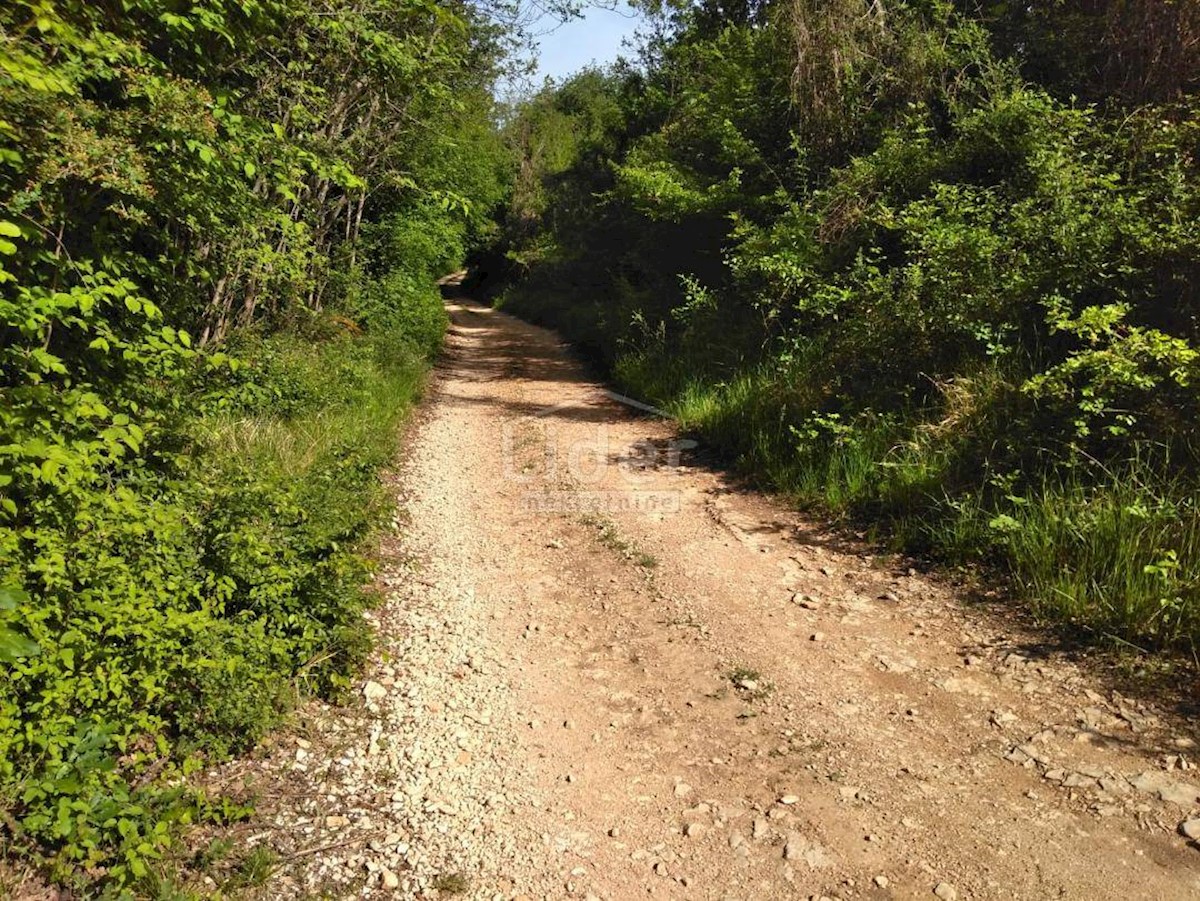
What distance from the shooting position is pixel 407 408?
34.9 feet

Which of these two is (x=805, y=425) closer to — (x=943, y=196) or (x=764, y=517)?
(x=764, y=517)

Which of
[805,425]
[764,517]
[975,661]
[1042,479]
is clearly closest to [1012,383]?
[1042,479]

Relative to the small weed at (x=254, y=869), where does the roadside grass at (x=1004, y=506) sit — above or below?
above

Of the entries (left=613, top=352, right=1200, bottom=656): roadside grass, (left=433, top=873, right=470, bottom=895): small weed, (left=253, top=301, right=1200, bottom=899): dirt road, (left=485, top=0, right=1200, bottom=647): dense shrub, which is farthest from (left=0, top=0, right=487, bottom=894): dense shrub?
(left=485, top=0, right=1200, bottom=647): dense shrub

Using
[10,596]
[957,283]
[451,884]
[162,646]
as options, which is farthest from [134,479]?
[957,283]

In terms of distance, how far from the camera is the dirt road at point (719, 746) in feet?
9.62

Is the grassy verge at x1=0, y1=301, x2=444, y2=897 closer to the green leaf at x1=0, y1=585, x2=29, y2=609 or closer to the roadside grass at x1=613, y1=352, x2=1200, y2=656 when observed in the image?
the green leaf at x1=0, y1=585, x2=29, y2=609

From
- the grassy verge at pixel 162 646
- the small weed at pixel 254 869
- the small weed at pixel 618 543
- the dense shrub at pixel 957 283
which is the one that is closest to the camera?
the grassy verge at pixel 162 646

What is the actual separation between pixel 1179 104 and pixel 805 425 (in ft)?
16.2

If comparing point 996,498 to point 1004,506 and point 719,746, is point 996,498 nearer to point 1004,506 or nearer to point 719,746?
point 1004,506

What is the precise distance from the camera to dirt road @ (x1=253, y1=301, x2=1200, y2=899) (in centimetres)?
293

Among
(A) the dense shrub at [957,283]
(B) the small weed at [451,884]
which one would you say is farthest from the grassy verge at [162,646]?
(A) the dense shrub at [957,283]

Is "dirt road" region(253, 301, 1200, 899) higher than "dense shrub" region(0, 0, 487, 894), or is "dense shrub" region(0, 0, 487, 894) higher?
"dense shrub" region(0, 0, 487, 894)

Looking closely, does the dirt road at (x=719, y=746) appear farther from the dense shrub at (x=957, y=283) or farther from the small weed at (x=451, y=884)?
the dense shrub at (x=957, y=283)
